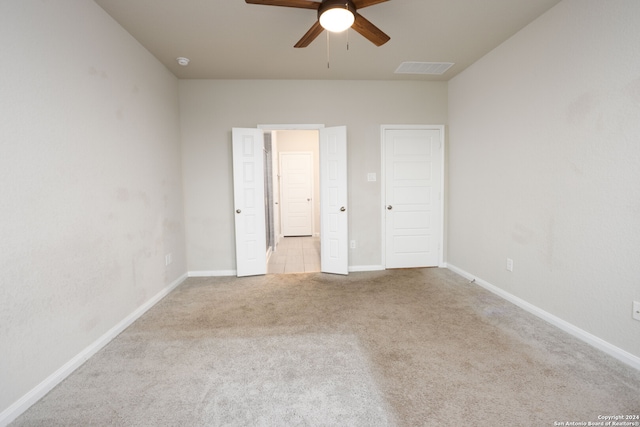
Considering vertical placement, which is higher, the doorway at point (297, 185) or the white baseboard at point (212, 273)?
the doorway at point (297, 185)

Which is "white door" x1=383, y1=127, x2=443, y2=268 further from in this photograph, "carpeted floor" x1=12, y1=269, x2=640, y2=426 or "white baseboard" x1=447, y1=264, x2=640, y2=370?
"carpeted floor" x1=12, y1=269, x2=640, y2=426

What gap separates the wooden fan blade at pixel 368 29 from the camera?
2.04 metres

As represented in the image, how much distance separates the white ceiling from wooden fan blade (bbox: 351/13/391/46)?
316 millimetres

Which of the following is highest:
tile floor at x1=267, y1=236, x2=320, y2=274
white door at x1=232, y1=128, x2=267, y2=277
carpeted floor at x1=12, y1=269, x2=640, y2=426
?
white door at x1=232, y1=128, x2=267, y2=277

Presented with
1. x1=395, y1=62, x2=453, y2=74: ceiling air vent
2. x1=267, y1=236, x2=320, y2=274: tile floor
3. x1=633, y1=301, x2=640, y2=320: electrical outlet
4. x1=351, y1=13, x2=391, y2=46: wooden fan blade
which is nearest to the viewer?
x1=633, y1=301, x2=640, y2=320: electrical outlet

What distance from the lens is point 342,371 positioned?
181 cm

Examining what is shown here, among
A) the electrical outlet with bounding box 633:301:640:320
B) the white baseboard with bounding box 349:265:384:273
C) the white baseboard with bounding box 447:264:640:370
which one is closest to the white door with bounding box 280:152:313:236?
the white baseboard with bounding box 349:265:384:273

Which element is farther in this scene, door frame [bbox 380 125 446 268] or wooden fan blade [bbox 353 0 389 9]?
door frame [bbox 380 125 446 268]

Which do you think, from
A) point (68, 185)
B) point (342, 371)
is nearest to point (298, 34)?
point (68, 185)

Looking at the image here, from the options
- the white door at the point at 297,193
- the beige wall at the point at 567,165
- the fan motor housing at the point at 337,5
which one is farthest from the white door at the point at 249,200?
the white door at the point at 297,193

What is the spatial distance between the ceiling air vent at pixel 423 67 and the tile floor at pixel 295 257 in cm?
291

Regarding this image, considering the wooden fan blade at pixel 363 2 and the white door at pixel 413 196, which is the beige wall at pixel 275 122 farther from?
the wooden fan blade at pixel 363 2

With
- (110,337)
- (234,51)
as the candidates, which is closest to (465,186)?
(234,51)

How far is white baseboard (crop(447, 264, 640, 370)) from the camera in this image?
1.87m
